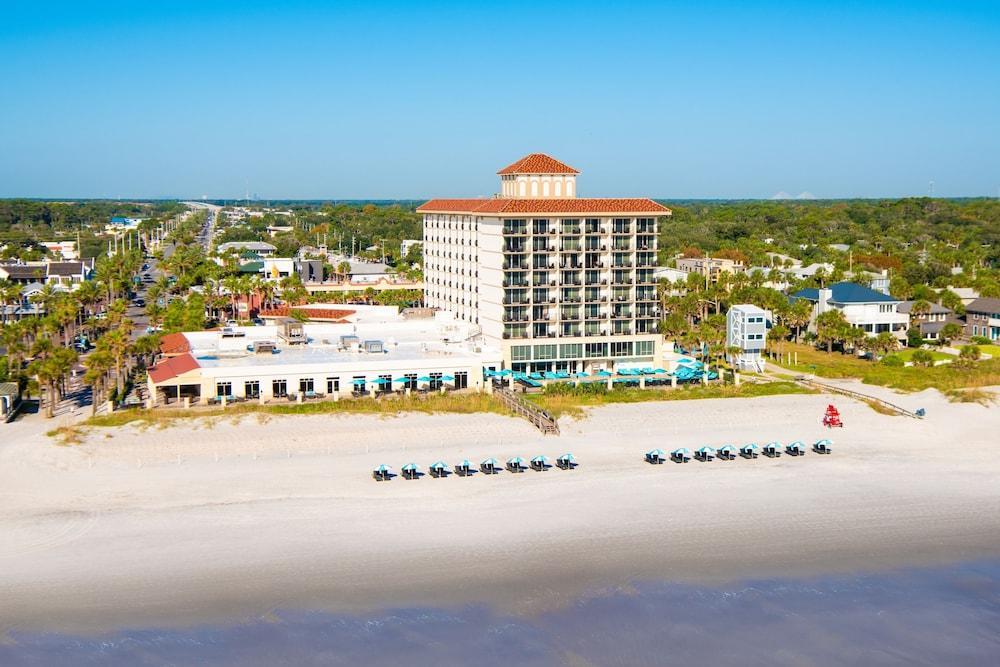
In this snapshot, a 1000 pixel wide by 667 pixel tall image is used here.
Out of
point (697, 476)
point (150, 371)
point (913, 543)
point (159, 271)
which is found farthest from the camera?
point (159, 271)

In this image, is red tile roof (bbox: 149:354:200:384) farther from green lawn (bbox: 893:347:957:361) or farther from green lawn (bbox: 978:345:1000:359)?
green lawn (bbox: 978:345:1000:359)

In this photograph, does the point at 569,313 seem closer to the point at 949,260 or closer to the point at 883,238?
the point at 949,260

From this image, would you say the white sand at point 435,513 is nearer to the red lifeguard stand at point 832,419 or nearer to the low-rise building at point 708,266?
the red lifeguard stand at point 832,419

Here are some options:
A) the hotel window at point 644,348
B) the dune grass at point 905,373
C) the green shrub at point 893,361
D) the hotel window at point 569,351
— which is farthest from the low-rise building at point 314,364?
the green shrub at point 893,361

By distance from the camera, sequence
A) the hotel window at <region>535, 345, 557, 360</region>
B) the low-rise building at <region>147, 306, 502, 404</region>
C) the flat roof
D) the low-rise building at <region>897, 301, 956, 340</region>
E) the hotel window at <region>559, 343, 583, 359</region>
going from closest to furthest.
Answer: the low-rise building at <region>147, 306, 502, 404</region>
the flat roof
the hotel window at <region>535, 345, 557, 360</region>
the hotel window at <region>559, 343, 583, 359</region>
the low-rise building at <region>897, 301, 956, 340</region>

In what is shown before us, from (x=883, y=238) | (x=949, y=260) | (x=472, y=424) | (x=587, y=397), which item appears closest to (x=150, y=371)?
(x=472, y=424)

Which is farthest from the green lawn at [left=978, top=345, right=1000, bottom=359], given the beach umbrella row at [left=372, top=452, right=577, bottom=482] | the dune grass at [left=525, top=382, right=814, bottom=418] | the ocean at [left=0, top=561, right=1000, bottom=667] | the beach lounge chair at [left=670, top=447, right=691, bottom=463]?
the ocean at [left=0, top=561, right=1000, bottom=667]

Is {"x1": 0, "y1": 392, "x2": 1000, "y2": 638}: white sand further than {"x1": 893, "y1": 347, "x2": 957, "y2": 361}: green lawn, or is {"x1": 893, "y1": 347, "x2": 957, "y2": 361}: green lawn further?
{"x1": 893, "y1": 347, "x2": 957, "y2": 361}: green lawn
